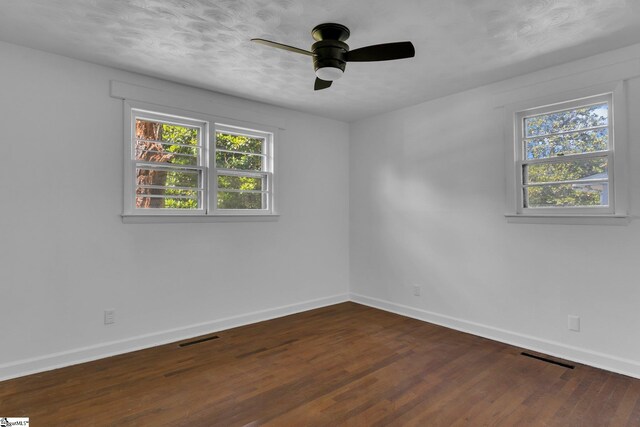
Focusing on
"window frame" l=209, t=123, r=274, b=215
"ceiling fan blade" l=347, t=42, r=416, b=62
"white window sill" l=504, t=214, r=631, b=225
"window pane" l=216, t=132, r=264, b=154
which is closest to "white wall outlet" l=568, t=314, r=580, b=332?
"white window sill" l=504, t=214, r=631, b=225

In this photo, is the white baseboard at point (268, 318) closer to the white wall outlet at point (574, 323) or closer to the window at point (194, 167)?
the white wall outlet at point (574, 323)

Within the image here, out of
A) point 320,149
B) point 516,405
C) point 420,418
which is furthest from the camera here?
point 320,149

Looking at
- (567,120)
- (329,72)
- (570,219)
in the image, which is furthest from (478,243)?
(329,72)

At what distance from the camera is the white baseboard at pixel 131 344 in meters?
2.81

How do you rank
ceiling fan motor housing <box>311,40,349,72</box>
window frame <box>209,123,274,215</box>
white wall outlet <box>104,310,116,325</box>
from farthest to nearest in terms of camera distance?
1. window frame <box>209,123,274,215</box>
2. white wall outlet <box>104,310,116,325</box>
3. ceiling fan motor housing <box>311,40,349,72</box>

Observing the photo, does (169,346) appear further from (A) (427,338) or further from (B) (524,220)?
(B) (524,220)

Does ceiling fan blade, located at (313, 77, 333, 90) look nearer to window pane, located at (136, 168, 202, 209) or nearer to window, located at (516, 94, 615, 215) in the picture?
window pane, located at (136, 168, 202, 209)

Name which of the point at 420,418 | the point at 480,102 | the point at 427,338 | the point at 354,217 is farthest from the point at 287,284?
the point at 480,102

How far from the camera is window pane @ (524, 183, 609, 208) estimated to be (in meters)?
3.05

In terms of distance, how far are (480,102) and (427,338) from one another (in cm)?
256

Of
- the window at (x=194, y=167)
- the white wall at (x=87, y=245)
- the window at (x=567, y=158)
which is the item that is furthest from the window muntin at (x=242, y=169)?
the window at (x=567, y=158)

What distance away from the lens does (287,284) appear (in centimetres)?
456

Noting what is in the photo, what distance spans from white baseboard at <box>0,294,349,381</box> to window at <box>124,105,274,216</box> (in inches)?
47.2

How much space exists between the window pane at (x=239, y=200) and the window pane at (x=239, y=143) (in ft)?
1.72
